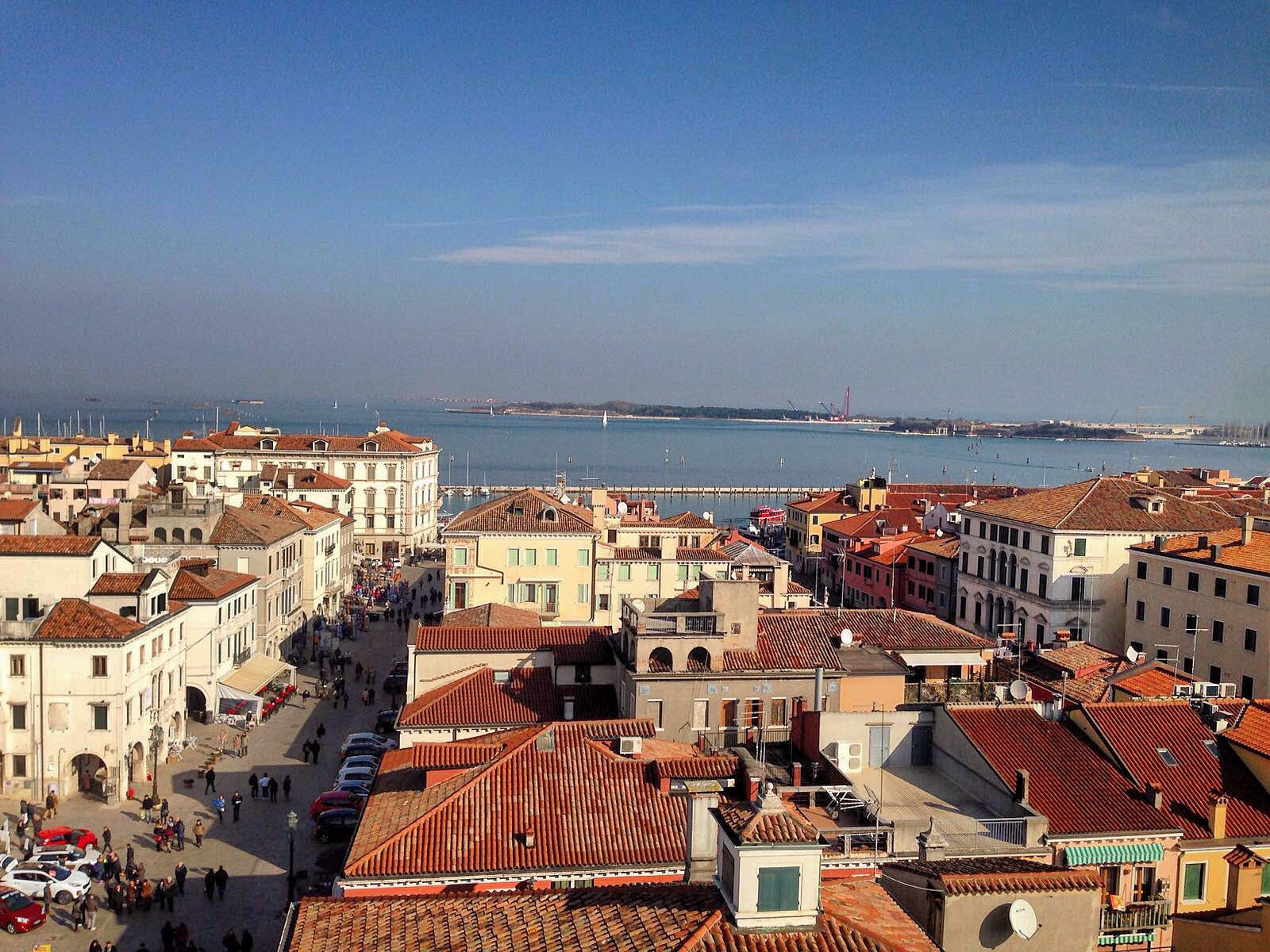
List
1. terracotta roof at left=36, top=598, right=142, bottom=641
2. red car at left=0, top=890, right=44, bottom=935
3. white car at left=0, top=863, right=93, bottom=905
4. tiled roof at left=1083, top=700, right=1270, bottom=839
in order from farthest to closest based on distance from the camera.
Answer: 1. terracotta roof at left=36, top=598, right=142, bottom=641
2. white car at left=0, top=863, right=93, bottom=905
3. red car at left=0, top=890, right=44, bottom=935
4. tiled roof at left=1083, top=700, right=1270, bottom=839

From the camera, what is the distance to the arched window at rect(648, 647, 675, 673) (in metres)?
23.6

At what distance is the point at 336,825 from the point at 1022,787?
15.9m

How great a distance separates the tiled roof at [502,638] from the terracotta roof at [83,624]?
7.84m

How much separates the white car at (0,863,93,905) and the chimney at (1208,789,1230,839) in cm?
2033

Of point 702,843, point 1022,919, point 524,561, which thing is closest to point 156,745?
point 524,561

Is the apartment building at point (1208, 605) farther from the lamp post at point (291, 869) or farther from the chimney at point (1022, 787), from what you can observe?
the lamp post at point (291, 869)

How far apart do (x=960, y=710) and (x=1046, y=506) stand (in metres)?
31.0

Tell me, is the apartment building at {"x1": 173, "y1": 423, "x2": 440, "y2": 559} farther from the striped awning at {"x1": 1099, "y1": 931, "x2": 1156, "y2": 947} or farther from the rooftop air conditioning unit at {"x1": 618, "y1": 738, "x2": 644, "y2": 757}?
the striped awning at {"x1": 1099, "y1": 931, "x2": 1156, "y2": 947}

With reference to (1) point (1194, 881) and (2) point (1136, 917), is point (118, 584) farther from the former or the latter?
(1) point (1194, 881)

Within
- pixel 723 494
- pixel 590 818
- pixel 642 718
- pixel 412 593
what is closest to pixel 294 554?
pixel 412 593

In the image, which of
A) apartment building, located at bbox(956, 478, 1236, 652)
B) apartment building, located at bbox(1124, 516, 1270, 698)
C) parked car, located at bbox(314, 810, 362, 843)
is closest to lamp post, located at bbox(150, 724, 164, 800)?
parked car, located at bbox(314, 810, 362, 843)

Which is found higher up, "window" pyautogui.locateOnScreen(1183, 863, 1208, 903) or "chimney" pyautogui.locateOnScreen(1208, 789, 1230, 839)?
"chimney" pyautogui.locateOnScreen(1208, 789, 1230, 839)

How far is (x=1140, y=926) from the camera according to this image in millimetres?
15219

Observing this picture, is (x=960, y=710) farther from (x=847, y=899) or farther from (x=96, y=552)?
(x=96, y=552)
